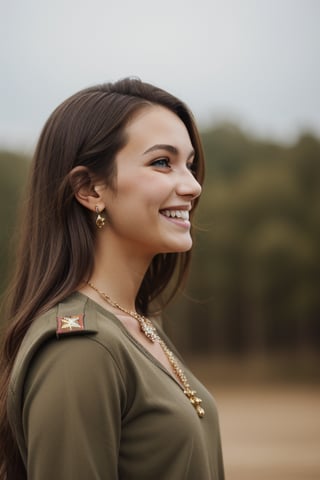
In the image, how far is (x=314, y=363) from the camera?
27016 mm

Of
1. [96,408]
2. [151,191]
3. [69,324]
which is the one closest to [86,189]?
[151,191]

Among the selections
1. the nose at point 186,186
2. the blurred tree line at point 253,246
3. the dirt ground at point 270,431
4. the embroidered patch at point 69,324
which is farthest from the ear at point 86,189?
the blurred tree line at point 253,246

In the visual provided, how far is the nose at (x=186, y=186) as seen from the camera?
2.25 meters

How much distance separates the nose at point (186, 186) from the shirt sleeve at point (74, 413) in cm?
59

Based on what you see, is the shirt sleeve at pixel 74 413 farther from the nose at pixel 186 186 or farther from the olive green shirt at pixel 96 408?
the nose at pixel 186 186

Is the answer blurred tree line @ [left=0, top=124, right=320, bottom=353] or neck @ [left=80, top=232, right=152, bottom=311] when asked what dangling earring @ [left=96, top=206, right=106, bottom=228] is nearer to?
neck @ [left=80, top=232, right=152, bottom=311]

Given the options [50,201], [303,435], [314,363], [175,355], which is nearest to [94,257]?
[50,201]

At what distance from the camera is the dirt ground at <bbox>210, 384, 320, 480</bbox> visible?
945 centimetres

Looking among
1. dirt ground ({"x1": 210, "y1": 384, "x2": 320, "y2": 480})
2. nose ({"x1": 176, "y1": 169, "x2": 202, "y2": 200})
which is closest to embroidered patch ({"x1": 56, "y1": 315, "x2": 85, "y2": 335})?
nose ({"x1": 176, "y1": 169, "x2": 202, "y2": 200})

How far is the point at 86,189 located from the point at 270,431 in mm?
12327

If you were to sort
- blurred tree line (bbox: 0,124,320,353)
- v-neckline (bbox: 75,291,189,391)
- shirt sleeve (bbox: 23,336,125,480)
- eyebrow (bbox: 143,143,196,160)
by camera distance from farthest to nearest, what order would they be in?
blurred tree line (bbox: 0,124,320,353)
eyebrow (bbox: 143,143,196,160)
v-neckline (bbox: 75,291,189,391)
shirt sleeve (bbox: 23,336,125,480)

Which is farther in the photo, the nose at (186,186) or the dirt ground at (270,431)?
the dirt ground at (270,431)

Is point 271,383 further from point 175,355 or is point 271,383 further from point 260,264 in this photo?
point 175,355

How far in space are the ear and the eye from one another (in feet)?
0.57
